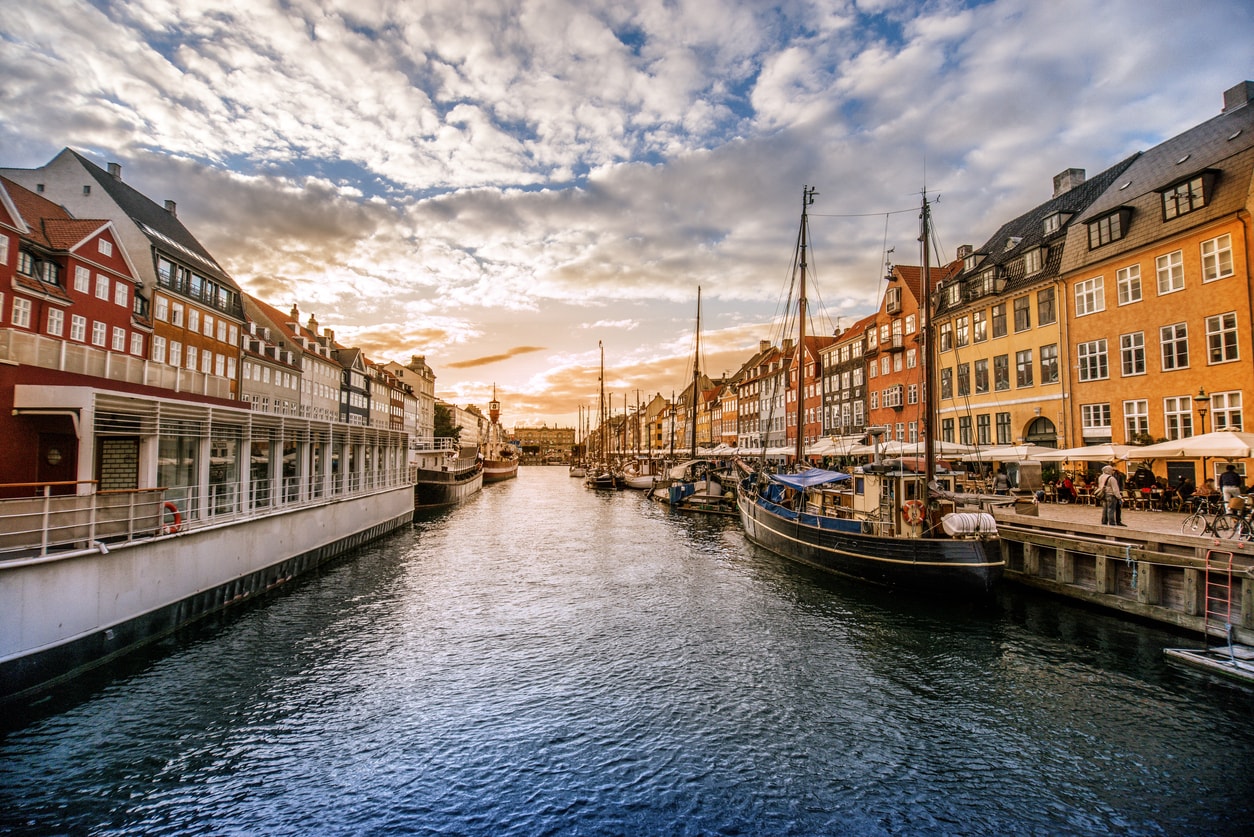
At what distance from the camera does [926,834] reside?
7535 millimetres

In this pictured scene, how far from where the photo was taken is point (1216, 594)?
1366 centimetres

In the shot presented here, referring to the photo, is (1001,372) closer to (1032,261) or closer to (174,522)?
(1032,261)

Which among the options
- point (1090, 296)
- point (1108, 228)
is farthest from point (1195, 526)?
point (1108, 228)

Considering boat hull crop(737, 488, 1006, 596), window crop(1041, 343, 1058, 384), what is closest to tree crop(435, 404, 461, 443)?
window crop(1041, 343, 1058, 384)

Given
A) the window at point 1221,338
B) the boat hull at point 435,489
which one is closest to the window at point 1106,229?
the window at point 1221,338

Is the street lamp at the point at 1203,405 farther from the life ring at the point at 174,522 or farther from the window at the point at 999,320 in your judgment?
the life ring at the point at 174,522

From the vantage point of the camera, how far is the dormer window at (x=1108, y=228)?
28.5m

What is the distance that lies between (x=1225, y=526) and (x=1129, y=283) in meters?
17.3

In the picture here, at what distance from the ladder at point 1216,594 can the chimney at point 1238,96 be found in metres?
26.5

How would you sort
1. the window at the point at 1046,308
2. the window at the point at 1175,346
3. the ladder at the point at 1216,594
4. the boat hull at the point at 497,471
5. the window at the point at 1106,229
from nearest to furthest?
1. the ladder at the point at 1216,594
2. the window at the point at 1175,346
3. the window at the point at 1106,229
4. the window at the point at 1046,308
5. the boat hull at the point at 497,471

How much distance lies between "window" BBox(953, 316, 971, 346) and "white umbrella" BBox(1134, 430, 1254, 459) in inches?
903

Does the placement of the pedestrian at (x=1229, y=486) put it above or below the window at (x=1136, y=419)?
below

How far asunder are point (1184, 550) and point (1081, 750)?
8.47 metres

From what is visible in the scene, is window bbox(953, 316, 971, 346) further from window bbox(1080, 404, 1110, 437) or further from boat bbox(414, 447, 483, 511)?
boat bbox(414, 447, 483, 511)
